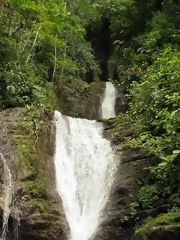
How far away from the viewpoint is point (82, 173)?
450 inches

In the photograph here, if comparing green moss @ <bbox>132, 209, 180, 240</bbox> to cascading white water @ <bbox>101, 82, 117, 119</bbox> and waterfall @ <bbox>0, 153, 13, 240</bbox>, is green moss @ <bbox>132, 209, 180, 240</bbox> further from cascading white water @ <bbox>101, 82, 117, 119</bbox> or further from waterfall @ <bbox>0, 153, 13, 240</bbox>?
cascading white water @ <bbox>101, 82, 117, 119</bbox>

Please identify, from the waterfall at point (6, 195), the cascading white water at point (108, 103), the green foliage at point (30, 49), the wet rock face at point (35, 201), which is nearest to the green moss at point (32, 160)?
the wet rock face at point (35, 201)

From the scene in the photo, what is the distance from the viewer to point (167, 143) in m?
9.30

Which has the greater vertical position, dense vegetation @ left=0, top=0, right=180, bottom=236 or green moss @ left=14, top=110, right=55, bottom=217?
dense vegetation @ left=0, top=0, right=180, bottom=236

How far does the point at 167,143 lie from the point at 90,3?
13948mm

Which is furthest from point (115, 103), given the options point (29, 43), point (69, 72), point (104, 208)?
point (104, 208)

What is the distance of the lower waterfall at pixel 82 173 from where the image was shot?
33.1 feet

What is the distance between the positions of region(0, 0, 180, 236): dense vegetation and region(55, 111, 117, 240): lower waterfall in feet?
3.39

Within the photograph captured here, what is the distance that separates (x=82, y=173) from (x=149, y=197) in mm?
2473

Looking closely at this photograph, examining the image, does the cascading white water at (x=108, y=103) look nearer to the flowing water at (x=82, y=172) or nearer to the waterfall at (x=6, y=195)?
the flowing water at (x=82, y=172)

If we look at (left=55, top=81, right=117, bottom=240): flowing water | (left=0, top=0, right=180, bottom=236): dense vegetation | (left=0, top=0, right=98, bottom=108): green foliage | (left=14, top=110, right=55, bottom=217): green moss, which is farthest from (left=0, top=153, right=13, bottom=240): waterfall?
(left=0, top=0, right=98, bottom=108): green foliage

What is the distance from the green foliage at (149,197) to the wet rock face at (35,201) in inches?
70.4

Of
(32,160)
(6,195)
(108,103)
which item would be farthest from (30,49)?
(6,195)

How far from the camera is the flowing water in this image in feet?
33.1
